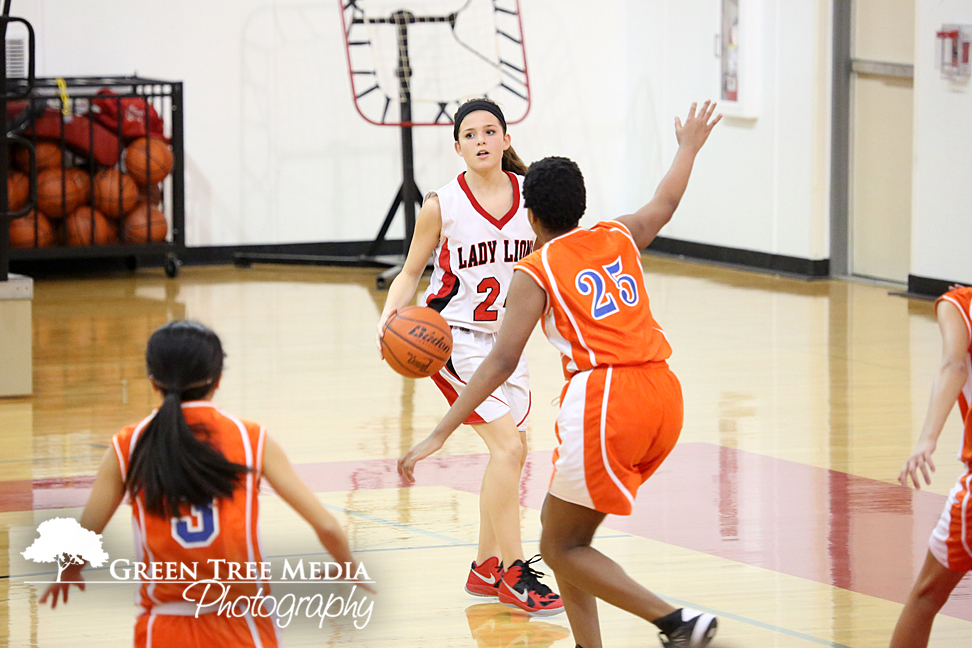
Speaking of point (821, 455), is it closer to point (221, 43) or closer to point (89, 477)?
point (89, 477)

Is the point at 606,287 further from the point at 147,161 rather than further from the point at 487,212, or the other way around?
the point at 147,161

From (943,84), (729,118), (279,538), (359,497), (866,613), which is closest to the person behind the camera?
(866,613)

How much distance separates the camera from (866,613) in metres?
3.72

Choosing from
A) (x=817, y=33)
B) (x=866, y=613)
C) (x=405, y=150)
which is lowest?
(x=866, y=613)

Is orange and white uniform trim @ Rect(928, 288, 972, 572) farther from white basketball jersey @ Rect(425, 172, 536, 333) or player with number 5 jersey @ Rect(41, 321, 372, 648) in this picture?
white basketball jersey @ Rect(425, 172, 536, 333)

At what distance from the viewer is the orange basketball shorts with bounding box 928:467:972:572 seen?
2.76m

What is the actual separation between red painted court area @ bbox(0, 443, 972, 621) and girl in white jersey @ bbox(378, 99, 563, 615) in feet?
2.55

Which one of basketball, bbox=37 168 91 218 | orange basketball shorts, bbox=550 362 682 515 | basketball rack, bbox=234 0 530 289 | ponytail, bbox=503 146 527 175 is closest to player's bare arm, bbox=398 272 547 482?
orange basketball shorts, bbox=550 362 682 515

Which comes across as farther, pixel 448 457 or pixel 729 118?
pixel 729 118

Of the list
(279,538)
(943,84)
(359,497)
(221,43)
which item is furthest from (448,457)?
(221,43)

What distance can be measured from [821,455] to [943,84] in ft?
13.8

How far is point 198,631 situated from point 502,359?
3.51 ft

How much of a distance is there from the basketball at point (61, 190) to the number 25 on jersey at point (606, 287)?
24.1 feet

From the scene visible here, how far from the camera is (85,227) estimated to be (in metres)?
9.84
